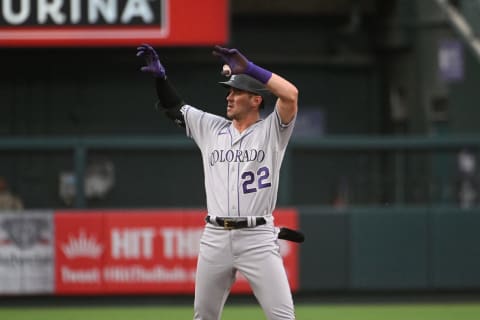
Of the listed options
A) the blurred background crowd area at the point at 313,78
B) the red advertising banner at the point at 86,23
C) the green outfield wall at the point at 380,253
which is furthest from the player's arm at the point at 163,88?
the red advertising banner at the point at 86,23

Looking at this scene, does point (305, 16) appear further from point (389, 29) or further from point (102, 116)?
point (102, 116)

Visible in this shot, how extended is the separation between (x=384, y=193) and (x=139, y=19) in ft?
12.3

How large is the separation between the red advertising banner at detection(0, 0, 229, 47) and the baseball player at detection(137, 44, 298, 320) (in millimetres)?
6933

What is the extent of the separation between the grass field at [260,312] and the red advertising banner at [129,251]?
0.25 m

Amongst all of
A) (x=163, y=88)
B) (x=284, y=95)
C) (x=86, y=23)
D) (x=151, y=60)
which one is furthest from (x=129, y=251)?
(x=284, y=95)

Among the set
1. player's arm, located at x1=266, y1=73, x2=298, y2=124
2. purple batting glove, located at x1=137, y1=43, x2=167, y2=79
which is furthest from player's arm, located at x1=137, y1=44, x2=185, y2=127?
player's arm, located at x1=266, y1=73, x2=298, y2=124

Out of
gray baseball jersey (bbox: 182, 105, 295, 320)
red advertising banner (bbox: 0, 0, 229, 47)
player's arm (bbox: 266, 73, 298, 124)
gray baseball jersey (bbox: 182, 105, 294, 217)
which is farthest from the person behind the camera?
red advertising banner (bbox: 0, 0, 229, 47)

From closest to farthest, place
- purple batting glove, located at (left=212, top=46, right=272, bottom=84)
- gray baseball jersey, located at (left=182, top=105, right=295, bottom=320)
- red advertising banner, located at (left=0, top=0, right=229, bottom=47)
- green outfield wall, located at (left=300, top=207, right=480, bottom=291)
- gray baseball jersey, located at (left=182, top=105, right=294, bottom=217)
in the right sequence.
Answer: purple batting glove, located at (left=212, top=46, right=272, bottom=84), gray baseball jersey, located at (left=182, top=105, right=295, bottom=320), gray baseball jersey, located at (left=182, top=105, right=294, bottom=217), green outfield wall, located at (left=300, top=207, right=480, bottom=291), red advertising banner, located at (left=0, top=0, right=229, bottom=47)

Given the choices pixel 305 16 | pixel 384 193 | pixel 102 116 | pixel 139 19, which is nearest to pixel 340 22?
pixel 305 16

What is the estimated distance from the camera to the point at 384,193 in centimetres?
1195

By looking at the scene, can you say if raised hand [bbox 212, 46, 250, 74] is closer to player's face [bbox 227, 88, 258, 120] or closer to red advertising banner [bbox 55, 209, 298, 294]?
player's face [bbox 227, 88, 258, 120]

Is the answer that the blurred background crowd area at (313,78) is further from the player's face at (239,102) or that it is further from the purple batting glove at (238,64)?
the purple batting glove at (238,64)

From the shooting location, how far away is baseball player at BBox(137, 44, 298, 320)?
20.5 feet

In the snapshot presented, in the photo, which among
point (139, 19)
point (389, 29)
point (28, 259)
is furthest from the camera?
point (389, 29)
